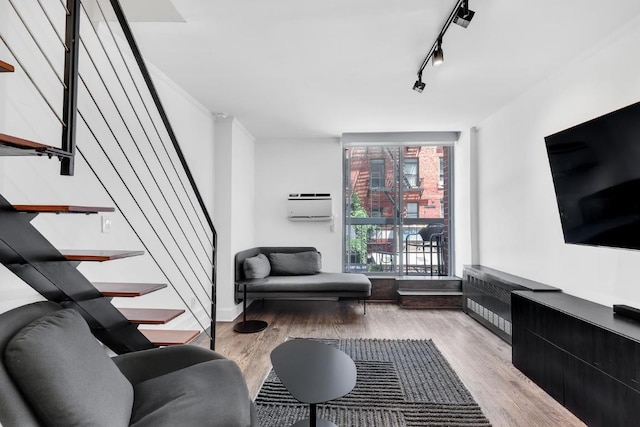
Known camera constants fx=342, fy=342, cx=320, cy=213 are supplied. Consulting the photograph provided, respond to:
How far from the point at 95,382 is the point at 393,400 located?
1770 mm

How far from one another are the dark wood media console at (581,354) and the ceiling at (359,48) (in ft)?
6.26

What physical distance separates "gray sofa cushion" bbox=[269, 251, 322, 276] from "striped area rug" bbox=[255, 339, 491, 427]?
197cm

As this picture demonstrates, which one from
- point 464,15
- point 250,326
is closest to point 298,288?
point 250,326

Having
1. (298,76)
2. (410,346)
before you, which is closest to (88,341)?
→ (298,76)

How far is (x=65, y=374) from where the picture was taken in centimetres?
120

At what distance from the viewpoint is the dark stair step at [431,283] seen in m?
4.87

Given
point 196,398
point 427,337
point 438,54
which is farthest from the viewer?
point 427,337

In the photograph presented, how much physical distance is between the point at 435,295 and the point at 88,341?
13.8 feet

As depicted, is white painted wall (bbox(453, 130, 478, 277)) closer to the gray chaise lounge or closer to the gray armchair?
the gray chaise lounge

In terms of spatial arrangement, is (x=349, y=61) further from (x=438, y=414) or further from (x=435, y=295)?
(x=435, y=295)

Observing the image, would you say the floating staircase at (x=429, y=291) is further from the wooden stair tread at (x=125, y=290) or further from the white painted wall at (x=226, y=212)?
the wooden stair tread at (x=125, y=290)

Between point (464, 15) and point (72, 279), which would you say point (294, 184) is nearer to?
point (464, 15)

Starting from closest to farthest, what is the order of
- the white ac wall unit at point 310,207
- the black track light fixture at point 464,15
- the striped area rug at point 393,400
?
the black track light fixture at point 464,15, the striped area rug at point 393,400, the white ac wall unit at point 310,207

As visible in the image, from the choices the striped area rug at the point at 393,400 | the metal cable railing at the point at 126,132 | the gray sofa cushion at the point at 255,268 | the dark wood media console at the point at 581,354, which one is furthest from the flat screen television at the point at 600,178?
the gray sofa cushion at the point at 255,268
